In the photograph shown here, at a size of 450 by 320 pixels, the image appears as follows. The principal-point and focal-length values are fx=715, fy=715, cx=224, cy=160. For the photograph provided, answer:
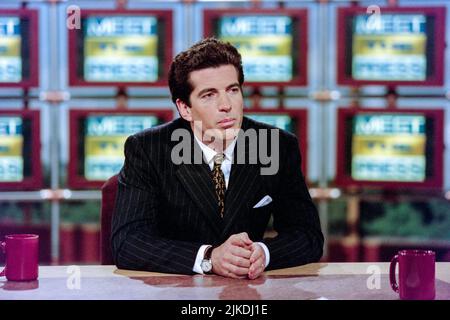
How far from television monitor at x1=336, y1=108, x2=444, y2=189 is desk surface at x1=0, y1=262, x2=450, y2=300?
2103 millimetres

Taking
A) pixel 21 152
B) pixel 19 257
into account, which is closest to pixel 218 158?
pixel 19 257

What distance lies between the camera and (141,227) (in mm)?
2018

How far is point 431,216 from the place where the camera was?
4066 millimetres

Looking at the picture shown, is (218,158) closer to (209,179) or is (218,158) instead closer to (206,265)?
(209,179)

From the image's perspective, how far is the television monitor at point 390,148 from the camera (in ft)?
13.0

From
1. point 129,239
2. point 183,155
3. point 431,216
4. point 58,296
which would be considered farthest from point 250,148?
point 431,216

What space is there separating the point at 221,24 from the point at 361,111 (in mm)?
926

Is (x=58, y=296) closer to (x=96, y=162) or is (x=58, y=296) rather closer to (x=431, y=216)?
(x=96, y=162)

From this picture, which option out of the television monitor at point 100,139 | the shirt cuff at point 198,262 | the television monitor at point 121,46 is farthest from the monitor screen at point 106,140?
the shirt cuff at point 198,262

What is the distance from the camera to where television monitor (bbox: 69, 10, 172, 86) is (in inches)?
157

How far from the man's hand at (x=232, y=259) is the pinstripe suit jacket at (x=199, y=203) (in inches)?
5.8

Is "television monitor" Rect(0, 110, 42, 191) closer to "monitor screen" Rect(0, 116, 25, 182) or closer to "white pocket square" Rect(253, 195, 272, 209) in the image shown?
"monitor screen" Rect(0, 116, 25, 182)

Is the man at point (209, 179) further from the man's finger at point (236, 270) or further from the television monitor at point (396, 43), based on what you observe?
the television monitor at point (396, 43)

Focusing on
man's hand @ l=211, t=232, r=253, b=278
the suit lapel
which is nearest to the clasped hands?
man's hand @ l=211, t=232, r=253, b=278
